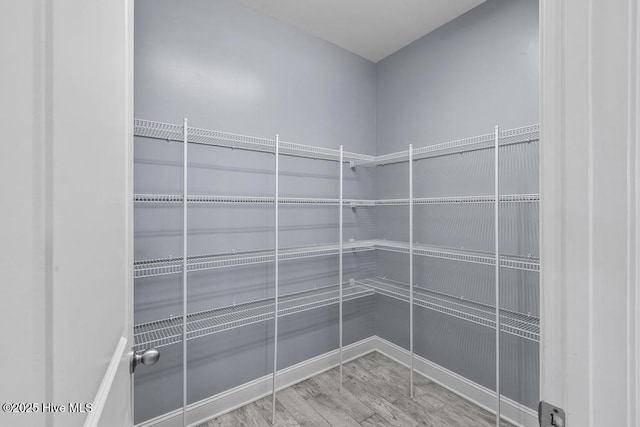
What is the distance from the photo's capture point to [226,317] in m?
1.60

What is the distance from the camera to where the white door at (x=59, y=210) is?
0.67 ft

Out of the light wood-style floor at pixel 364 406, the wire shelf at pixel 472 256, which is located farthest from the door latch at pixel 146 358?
the wire shelf at pixel 472 256

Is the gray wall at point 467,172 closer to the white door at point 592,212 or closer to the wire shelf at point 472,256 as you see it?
the wire shelf at point 472,256

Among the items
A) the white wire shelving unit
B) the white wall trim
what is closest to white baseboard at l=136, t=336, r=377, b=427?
the white wire shelving unit

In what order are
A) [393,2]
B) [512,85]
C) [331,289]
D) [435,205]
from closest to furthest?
1. [512,85]
2. [393,2]
3. [435,205]
4. [331,289]

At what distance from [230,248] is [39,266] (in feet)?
4.96

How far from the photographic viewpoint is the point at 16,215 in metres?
0.21

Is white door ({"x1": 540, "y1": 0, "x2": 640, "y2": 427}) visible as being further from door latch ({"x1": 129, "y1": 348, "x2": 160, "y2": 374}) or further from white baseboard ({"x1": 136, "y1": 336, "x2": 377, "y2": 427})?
white baseboard ({"x1": 136, "y1": 336, "x2": 377, "y2": 427})

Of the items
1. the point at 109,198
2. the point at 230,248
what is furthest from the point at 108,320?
the point at 230,248

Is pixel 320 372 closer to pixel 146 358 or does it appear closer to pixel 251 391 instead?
pixel 251 391

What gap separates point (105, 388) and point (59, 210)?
1.07 feet

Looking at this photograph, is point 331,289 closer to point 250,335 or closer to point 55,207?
point 250,335

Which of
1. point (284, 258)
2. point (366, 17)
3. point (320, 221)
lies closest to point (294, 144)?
point (320, 221)

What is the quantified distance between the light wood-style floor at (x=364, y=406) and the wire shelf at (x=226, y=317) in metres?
0.57
